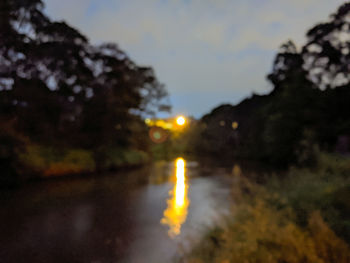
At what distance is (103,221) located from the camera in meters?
8.66

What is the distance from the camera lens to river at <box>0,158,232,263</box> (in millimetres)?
6121

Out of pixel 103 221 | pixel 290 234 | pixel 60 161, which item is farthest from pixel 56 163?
pixel 290 234

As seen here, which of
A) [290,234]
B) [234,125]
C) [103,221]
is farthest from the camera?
[234,125]

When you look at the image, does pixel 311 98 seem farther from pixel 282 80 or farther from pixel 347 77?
pixel 282 80

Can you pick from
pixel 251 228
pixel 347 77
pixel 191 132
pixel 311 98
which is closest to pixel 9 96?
pixel 251 228

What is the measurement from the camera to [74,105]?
20000 mm

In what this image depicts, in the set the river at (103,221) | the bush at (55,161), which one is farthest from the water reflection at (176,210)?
the bush at (55,161)

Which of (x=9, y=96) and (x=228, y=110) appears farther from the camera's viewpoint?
(x=228, y=110)

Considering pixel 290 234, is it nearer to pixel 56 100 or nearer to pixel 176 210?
pixel 176 210

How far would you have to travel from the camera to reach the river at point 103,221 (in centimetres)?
612

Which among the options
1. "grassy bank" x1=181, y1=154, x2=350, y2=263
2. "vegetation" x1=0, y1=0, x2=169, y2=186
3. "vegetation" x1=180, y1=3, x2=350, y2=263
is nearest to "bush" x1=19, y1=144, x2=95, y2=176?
"vegetation" x1=0, y1=0, x2=169, y2=186

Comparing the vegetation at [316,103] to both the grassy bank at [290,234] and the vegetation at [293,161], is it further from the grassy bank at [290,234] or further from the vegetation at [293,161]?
the grassy bank at [290,234]

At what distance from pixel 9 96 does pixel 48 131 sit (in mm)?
3002

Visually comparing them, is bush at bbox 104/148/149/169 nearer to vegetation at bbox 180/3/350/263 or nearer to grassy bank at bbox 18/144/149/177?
grassy bank at bbox 18/144/149/177
